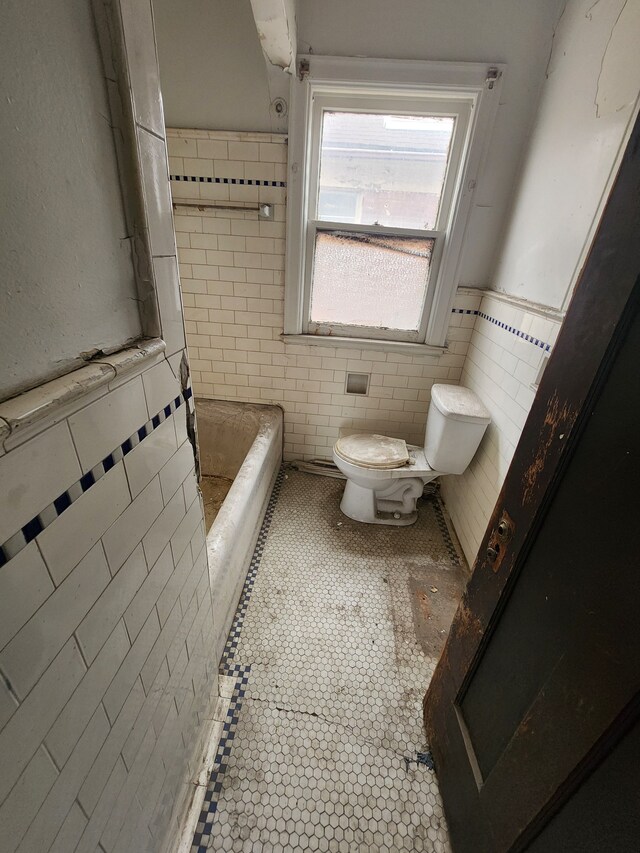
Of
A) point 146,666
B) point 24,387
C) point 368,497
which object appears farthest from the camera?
point 368,497

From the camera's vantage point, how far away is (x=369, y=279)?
206 centimetres

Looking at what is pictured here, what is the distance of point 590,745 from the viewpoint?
1.73 ft

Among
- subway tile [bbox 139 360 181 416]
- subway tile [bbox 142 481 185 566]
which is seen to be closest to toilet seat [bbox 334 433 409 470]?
subway tile [bbox 142 481 185 566]

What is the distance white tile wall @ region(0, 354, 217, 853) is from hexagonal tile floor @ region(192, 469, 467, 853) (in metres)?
0.29

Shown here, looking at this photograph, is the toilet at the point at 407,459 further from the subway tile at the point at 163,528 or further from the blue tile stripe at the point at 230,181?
the blue tile stripe at the point at 230,181

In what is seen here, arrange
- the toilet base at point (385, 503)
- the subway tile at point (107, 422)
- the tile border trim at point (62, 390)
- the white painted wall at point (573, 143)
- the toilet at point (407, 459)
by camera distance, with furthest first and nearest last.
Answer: the toilet base at point (385, 503)
the toilet at point (407, 459)
the white painted wall at point (573, 143)
the subway tile at point (107, 422)
the tile border trim at point (62, 390)

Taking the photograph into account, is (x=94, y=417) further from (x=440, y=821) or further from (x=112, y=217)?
(x=440, y=821)

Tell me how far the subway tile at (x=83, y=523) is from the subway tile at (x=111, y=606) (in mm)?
101

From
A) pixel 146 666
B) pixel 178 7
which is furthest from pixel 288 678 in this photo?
pixel 178 7

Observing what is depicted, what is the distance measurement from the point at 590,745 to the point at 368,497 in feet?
5.11

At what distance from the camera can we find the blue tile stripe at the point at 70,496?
391 millimetres

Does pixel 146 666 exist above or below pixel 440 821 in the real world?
above

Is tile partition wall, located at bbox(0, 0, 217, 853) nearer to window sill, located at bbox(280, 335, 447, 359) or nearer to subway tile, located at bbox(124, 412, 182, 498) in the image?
subway tile, located at bbox(124, 412, 182, 498)

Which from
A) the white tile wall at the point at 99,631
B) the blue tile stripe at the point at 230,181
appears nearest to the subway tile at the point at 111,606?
the white tile wall at the point at 99,631
